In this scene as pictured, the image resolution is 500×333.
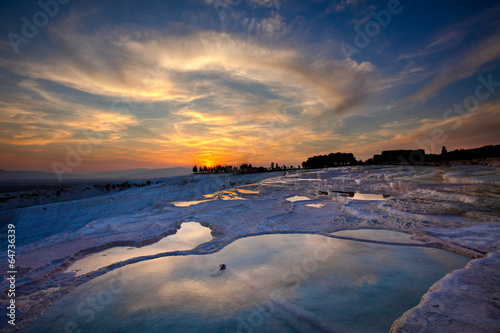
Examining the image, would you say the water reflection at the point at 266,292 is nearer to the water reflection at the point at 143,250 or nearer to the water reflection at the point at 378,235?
the water reflection at the point at 378,235

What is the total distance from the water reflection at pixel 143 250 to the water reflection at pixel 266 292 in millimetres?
943

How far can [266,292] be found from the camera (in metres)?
3.81

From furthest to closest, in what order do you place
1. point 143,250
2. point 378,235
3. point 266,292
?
point 378,235, point 143,250, point 266,292

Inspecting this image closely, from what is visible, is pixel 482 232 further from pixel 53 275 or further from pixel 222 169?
pixel 222 169

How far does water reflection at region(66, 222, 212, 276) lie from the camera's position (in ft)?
18.2

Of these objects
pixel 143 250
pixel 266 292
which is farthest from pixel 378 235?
pixel 143 250

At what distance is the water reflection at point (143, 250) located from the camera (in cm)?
554

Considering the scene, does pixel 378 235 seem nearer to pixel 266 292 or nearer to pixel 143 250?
pixel 266 292

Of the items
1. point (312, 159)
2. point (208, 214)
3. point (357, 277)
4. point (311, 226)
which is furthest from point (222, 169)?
point (357, 277)

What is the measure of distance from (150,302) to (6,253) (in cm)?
741

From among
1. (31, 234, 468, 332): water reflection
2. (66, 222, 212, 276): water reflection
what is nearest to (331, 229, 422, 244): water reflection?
(31, 234, 468, 332): water reflection

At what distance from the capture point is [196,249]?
A: 6207 mm

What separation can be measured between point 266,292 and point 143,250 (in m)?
4.65

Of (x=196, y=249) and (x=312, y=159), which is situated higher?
(x=312, y=159)
